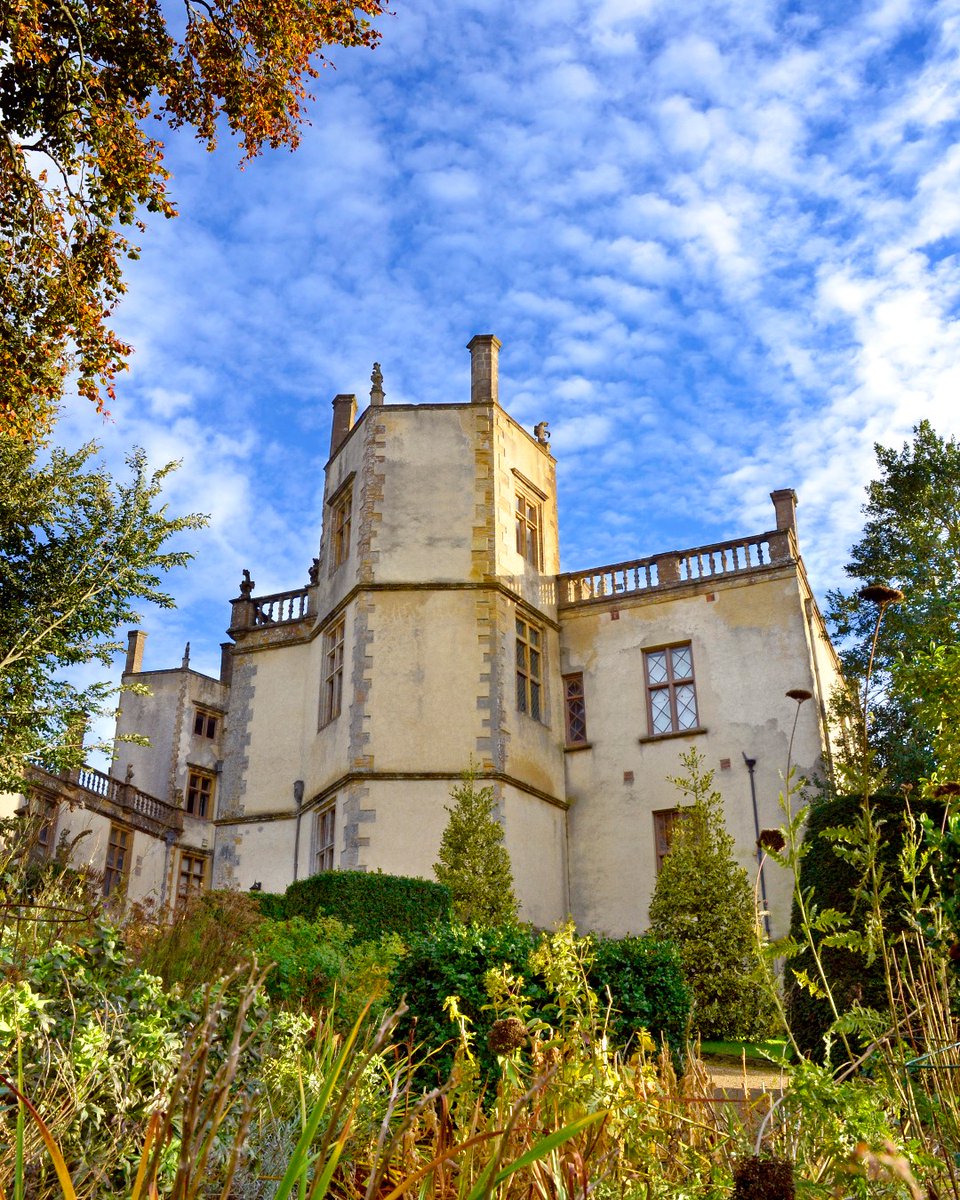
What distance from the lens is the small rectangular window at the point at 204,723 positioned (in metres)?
28.4

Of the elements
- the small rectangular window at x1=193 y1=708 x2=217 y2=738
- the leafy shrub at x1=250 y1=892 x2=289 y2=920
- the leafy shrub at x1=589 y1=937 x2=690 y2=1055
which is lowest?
the leafy shrub at x1=589 y1=937 x2=690 y2=1055

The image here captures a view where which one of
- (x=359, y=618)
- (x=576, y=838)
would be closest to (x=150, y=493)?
(x=359, y=618)

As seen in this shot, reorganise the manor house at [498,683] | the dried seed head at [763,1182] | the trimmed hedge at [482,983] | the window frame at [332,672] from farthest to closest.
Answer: the window frame at [332,672] < the manor house at [498,683] < the trimmed hedge at [482,983] < the dried seed head at [763,1182]

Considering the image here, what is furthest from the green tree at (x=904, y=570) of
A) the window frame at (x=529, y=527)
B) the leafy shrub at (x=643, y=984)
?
the leafy shrub at (x=643, y=984)

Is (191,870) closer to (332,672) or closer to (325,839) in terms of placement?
(325,839)

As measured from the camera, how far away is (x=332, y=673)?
1927 cm

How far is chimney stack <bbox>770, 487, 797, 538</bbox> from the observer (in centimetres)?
1900

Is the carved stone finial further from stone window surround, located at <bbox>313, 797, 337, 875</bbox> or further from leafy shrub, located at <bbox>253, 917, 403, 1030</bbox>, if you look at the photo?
leafy shrub, located at <bbox>253, 917, 403, 1030</bbox>

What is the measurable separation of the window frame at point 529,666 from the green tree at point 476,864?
9.36 ft

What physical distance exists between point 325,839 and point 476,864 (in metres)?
3.88

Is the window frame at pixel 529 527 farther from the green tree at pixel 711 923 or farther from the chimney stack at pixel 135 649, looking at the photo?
the chimney stack at pixel 135 649

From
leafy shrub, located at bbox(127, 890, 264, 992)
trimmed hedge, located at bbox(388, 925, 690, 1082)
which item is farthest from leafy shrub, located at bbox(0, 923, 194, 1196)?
trimmed hedge, located at bbox(388, 925, 690, 1082)

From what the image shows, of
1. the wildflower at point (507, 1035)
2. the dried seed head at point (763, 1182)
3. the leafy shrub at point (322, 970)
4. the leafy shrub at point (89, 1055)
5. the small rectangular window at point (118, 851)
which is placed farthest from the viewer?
the small rectangular window at point (118, 851)

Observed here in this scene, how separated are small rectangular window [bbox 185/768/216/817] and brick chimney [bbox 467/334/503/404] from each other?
43.9 ft
